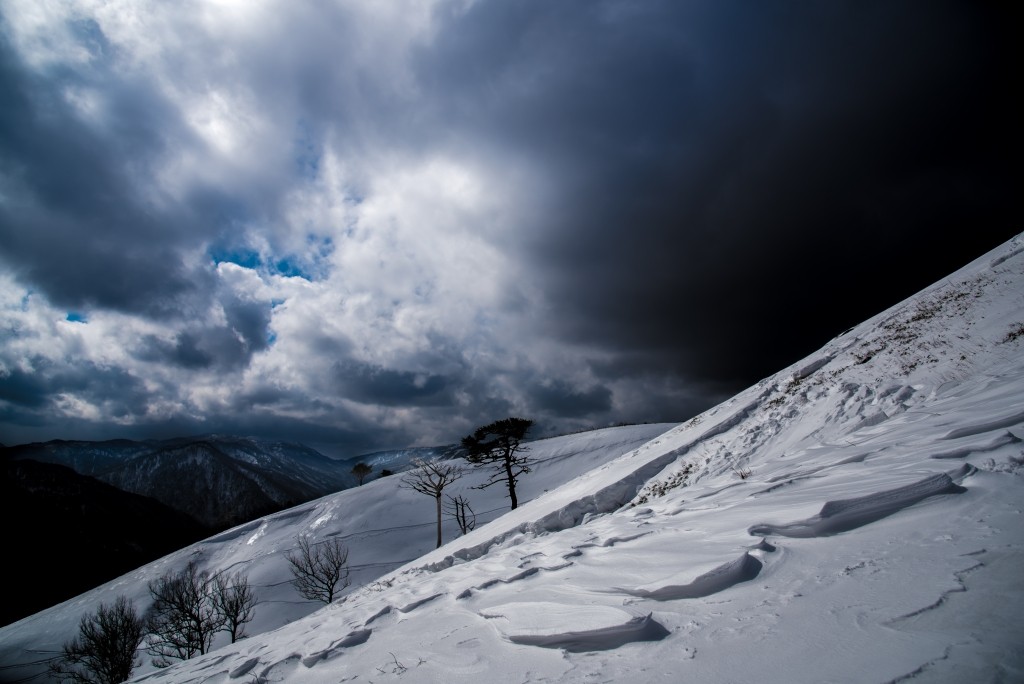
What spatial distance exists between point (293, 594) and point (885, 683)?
44587 millimetres

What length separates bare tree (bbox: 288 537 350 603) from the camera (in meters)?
28.4

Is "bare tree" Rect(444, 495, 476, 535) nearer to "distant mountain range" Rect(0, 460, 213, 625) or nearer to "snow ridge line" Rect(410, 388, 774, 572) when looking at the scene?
"snow ridge line" Rect(410, 388, 774, 572)

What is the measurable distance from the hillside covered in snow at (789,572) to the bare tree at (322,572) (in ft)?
80.9

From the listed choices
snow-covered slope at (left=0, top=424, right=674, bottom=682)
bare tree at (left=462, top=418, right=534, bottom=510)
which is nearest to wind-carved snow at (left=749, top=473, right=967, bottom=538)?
bare tree at (left=462, top=418, right=534, bottom=510)

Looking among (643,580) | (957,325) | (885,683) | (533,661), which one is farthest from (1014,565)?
(957,325)

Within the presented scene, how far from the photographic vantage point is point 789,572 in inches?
111

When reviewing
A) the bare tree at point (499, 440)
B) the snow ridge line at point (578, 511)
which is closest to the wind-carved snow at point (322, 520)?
the bare tree at point (499, 440)

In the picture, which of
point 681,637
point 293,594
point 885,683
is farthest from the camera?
point 293,594

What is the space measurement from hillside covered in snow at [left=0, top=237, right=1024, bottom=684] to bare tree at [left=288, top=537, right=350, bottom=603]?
24664 millimetres

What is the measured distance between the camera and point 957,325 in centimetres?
957

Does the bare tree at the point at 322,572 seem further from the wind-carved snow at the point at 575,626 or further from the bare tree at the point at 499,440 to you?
the wind-carved snow at the point at 575,626

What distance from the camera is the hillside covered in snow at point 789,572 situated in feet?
6.58

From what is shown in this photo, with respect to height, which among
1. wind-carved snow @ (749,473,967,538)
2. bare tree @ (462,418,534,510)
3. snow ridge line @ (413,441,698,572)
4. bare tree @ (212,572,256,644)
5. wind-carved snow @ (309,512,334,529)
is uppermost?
bare tree @ (462,418,534,510)

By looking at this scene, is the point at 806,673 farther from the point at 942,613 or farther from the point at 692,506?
the point at 692,506
